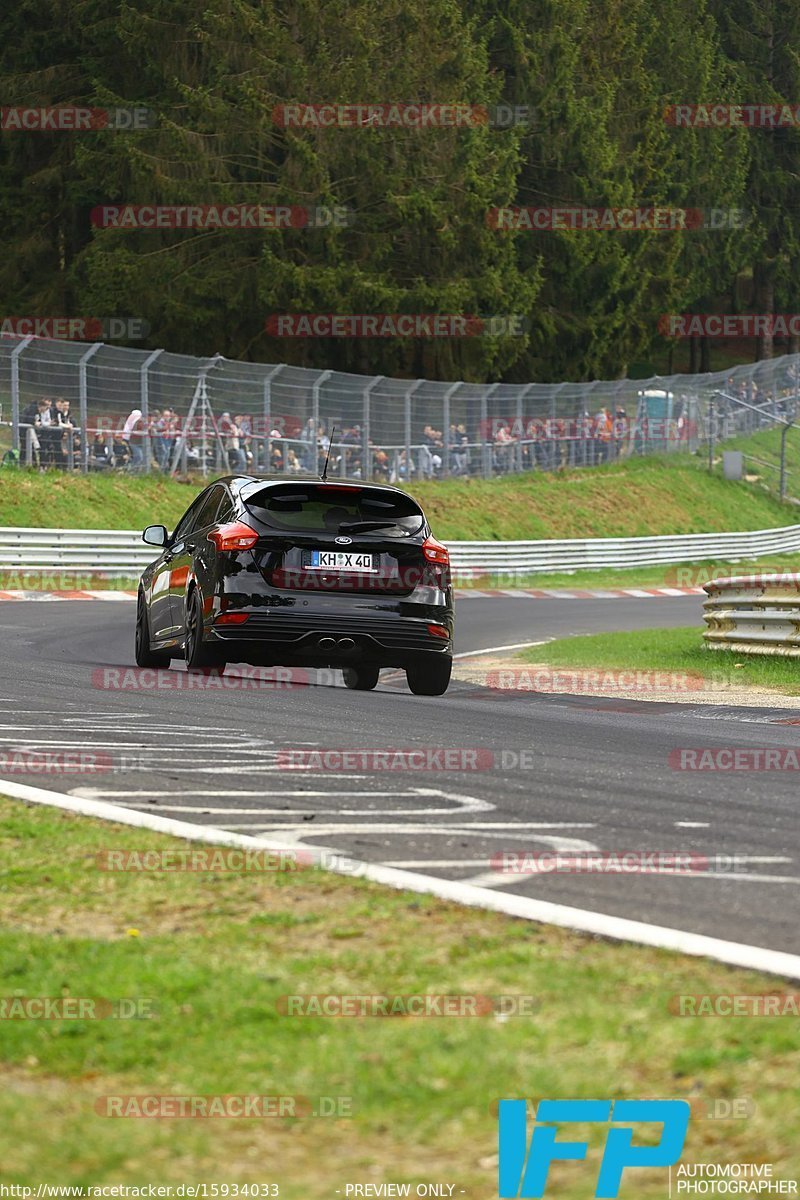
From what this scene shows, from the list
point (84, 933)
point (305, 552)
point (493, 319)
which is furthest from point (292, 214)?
point (84, 933)

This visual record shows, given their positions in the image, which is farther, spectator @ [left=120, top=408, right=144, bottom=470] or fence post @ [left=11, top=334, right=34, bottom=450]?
spectator @ [left=120, top=408, right=144, bottom=470]

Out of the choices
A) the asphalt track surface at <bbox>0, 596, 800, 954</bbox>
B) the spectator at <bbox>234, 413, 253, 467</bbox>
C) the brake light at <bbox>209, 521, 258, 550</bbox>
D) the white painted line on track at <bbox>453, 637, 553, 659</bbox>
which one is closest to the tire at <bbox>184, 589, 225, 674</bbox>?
the asphalt track surface at <bbox>0, 596, 800, 954</bbox>

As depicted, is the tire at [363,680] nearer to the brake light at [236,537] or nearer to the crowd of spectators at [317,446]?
the brake light at [236,537]

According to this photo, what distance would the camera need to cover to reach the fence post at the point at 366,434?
36719 millimetres

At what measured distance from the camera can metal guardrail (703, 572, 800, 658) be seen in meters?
17.1

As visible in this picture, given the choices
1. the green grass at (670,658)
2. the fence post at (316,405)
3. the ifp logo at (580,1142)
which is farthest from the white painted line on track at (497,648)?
the ifp logo at (580,1142)

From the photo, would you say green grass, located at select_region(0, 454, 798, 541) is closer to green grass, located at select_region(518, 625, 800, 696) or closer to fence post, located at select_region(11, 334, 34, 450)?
fence post, located at select_region(11, 334, 34, 450)

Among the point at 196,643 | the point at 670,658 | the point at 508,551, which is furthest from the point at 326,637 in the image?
the point at 508,551

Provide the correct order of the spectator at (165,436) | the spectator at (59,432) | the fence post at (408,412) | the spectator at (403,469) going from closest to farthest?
the spectator at (59,432), the spectator at (165,436), the fence post at (408,412), the spectator at (403,469)

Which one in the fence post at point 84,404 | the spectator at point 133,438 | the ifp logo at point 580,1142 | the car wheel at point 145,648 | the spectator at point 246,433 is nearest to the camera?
the ifp logo at point 580,1142

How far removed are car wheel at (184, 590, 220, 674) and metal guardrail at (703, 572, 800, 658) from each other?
6.35 metres

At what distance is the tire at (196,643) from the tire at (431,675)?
1.47m

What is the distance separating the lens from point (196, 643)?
42.0 feet

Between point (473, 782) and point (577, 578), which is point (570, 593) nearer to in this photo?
point (577, 578)
